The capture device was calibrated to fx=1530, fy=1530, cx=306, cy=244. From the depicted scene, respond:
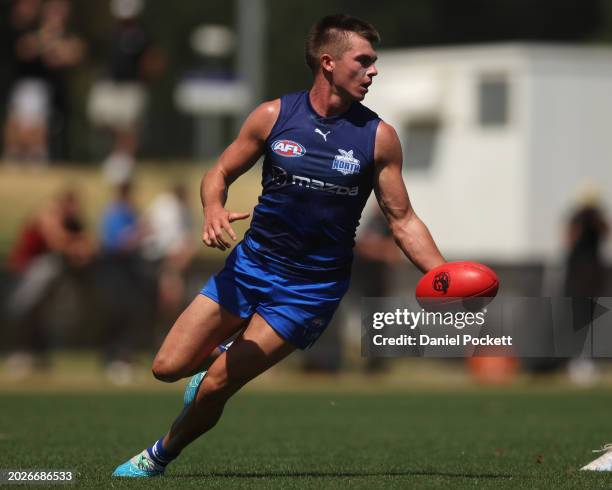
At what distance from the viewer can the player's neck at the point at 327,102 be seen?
8141mm

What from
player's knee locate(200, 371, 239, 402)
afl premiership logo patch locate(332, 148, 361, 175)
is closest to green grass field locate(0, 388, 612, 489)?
player's knee locate(200, 371, 239, 402)

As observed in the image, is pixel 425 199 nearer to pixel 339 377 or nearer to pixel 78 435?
pixel 339 377

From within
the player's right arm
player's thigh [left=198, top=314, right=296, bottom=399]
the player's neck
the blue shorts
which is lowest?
player's thigh [left=198, top=314, right=296, bottom=399]

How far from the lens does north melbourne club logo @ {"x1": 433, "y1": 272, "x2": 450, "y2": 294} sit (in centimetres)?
790

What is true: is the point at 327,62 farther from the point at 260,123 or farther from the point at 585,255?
the point at 585,255

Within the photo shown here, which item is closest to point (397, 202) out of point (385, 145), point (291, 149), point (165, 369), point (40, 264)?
point (385, 145)

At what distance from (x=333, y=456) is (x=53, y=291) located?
1002 cm

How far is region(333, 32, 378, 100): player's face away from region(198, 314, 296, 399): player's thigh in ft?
4.33

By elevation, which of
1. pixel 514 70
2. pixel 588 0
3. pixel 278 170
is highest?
pixel 278 170

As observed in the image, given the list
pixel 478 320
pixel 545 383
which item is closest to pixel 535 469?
pixel 478 320

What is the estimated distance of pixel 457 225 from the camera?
88.9ft

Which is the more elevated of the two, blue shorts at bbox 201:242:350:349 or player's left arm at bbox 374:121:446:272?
player's left arm at bbox 374:121:446:272

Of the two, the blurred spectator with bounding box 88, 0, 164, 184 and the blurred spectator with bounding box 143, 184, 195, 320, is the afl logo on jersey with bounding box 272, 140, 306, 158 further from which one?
the blurred spectator with bounding box 88, 0, 164, 184

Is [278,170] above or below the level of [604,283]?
above
